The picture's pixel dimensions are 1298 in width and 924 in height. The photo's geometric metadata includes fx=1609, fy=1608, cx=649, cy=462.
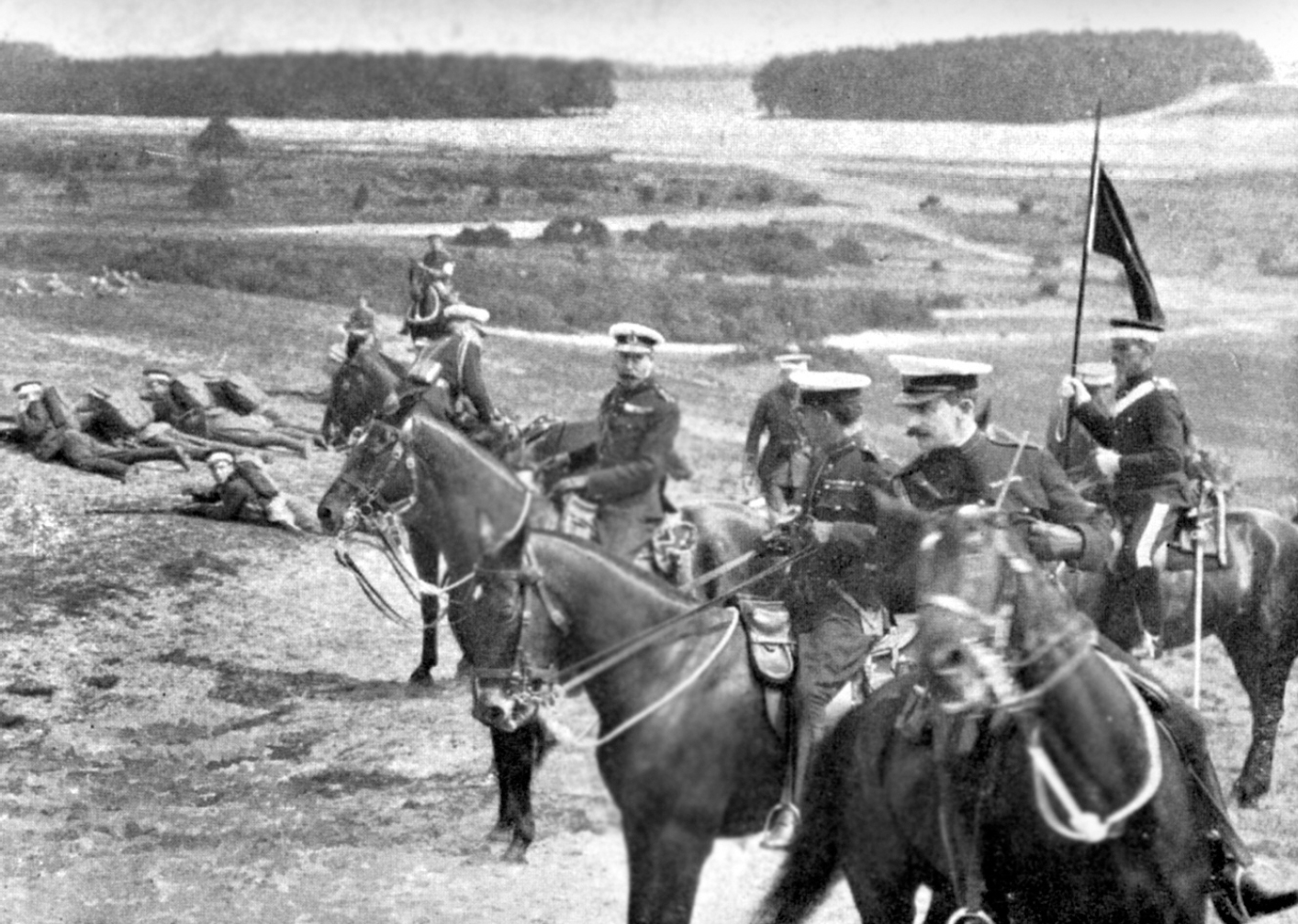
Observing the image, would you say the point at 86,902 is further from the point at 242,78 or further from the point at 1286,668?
the point at 1286,668

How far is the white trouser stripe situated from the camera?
9.65m

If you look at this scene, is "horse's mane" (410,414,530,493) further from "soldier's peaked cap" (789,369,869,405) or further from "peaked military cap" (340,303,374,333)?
"peaked military cap" (340,303,374,333)

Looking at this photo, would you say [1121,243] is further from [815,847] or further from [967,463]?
[815,847]

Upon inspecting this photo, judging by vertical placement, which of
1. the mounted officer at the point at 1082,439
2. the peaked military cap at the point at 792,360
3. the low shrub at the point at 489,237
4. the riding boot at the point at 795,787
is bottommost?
the riding boot at the point at 795,787

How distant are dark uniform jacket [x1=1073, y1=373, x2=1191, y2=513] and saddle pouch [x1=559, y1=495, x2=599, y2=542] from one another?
373 centimetres

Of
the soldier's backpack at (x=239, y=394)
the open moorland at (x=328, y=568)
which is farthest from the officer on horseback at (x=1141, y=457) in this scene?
the soldier's backpack at (x=239, y=394)

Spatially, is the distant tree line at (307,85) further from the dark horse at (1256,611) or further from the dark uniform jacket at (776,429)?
the dark horse at (1256,611)

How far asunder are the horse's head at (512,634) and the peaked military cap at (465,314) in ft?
8.18

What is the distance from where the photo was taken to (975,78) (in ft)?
33.4

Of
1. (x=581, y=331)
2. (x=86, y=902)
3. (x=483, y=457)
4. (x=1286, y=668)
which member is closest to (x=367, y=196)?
(x=581, y=331)

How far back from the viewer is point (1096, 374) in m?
10.8

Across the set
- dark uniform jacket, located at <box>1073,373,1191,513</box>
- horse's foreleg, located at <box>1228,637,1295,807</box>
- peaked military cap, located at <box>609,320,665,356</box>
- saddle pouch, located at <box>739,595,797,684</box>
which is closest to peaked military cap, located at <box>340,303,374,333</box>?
peaked military cap, located at <box>609,320,665,356</box>

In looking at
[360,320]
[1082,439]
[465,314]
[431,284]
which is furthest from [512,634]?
[1082,439]

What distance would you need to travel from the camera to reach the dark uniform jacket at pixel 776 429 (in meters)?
8.84
